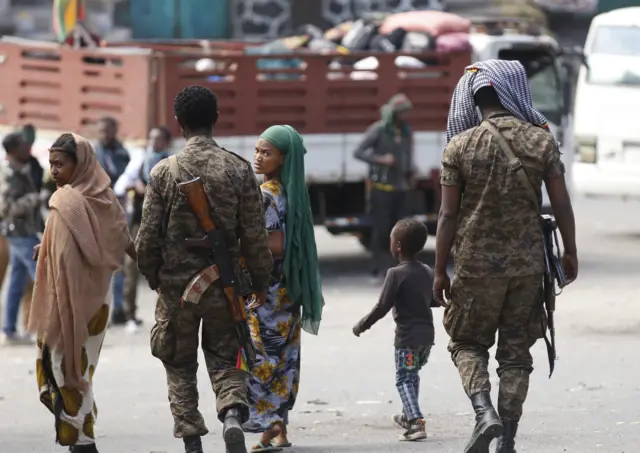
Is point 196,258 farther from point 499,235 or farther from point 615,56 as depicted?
point 615,56

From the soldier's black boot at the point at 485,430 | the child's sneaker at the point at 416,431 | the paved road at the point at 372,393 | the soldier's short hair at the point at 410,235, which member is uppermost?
the soldier's short hair at the point at 410,235

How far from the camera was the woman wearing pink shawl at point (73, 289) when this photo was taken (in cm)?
670

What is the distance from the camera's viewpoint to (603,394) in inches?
344

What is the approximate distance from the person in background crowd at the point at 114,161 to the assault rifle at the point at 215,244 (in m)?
5.28

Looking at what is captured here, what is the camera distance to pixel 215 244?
21.0 feet

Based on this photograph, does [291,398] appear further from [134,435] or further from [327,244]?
[327,244]

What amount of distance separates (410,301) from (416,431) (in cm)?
63

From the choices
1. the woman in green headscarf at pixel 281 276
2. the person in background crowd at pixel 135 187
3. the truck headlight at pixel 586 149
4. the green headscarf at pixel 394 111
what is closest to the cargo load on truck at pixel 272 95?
the green headscarf at pixel 394 111

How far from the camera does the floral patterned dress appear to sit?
23.1ft

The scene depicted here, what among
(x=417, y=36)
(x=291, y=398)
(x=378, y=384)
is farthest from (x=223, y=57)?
(x=291, y=398)

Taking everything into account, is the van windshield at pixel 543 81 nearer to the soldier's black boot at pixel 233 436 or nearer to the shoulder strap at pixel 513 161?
the shoulder strap at pixel 513 161

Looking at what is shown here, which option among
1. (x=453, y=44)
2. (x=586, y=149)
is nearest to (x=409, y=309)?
(x=453, y=44)

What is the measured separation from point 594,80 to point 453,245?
9.36m

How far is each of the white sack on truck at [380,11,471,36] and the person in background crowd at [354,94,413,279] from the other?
137 centimetres
